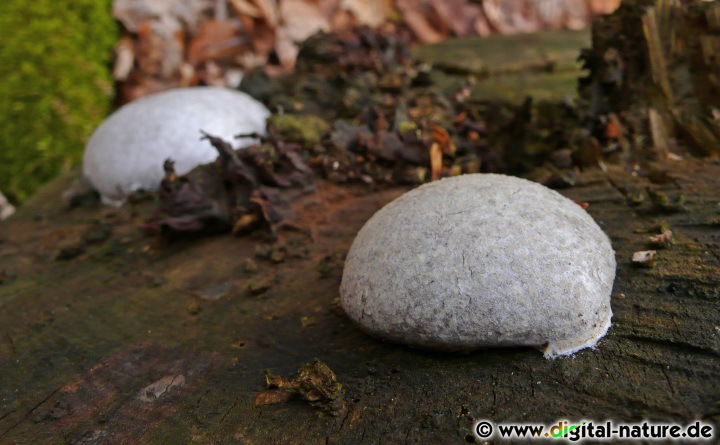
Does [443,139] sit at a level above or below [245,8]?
below

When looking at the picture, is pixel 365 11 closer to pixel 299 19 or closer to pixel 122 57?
pixel 299 19

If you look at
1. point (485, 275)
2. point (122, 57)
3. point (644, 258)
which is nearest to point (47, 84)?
point (122, 57)

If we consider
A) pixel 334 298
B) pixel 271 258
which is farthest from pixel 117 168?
pixel 334 298

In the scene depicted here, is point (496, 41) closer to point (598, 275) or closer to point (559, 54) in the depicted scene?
point (559, 54)

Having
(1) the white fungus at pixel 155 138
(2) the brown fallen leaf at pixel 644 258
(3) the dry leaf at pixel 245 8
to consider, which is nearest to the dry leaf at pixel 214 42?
(3) the dry leaf at pixel 245 8

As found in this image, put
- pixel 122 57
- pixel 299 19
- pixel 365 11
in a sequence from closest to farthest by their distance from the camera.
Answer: pixel 122 57 < pixel 299 19 < pixel 365 11

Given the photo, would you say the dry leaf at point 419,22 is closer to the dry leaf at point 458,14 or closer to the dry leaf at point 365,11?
the dry leaf at point 458,14
